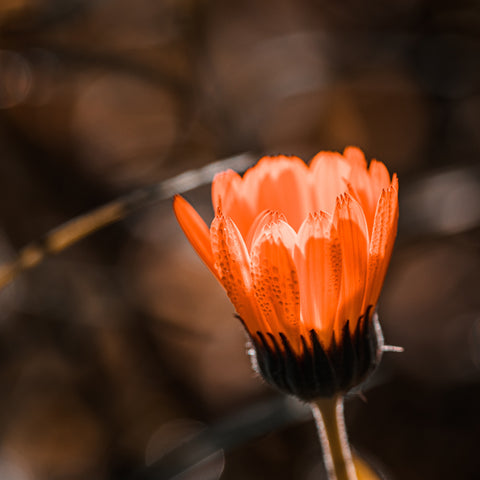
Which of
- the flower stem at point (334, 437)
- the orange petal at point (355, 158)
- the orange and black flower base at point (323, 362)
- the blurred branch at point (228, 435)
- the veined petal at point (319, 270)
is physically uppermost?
the orange petal at point (355, 158)

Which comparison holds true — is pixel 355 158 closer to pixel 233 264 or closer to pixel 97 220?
pixel 233 264

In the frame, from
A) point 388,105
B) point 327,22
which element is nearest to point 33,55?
point 327,22

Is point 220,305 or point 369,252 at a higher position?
point 369,252

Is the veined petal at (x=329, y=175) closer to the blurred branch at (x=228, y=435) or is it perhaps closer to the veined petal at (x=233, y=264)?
the veined petal at (x=233, y=264)

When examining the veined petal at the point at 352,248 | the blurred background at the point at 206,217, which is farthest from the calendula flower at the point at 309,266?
the blurred background at the point at 206,217

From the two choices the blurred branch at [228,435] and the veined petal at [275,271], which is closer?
the veined petal at [275,271]

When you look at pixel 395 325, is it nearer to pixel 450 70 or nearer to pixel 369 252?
pixel 450 70
